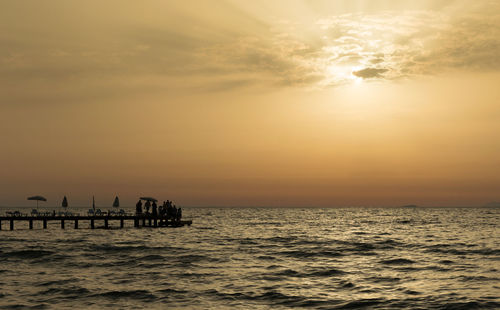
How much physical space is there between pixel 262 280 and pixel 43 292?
12303 mm

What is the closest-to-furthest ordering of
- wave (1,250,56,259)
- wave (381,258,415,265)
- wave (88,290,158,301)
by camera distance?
wave (88,290,158,301) → wave (381,258,415,265) → wave (1,250,56,259)

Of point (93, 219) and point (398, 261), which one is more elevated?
point (93, 219)

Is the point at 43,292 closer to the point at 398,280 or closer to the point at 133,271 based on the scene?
the point at 133,271

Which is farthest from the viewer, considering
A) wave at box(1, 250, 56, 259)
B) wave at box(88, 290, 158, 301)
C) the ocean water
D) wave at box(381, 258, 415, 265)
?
wave at box(1, 250, 56, 259)

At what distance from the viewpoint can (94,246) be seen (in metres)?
49.7

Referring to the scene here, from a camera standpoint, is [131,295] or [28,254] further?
[28,254]

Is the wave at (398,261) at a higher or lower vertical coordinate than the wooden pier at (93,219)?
lower

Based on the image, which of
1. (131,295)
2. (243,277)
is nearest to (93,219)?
(243,277)

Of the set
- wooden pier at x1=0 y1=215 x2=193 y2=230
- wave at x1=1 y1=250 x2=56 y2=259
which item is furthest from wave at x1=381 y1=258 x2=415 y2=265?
wooden pier at x1=0 y1=215 x2=193 y2=230

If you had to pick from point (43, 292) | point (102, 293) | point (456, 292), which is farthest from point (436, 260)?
point (43, 292)

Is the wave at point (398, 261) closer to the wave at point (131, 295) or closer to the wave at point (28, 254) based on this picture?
the wave at point (131, 295)

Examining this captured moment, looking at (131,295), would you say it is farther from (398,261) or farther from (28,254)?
(398,261)

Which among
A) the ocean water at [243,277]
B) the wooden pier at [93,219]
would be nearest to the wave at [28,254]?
the ocean water at [243,277]

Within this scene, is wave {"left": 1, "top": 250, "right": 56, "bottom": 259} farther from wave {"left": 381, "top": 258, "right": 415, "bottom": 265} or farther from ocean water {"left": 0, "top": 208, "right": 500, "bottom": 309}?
wave {"left": 381, "top": 258, "right": 415, "bottom": 265}
